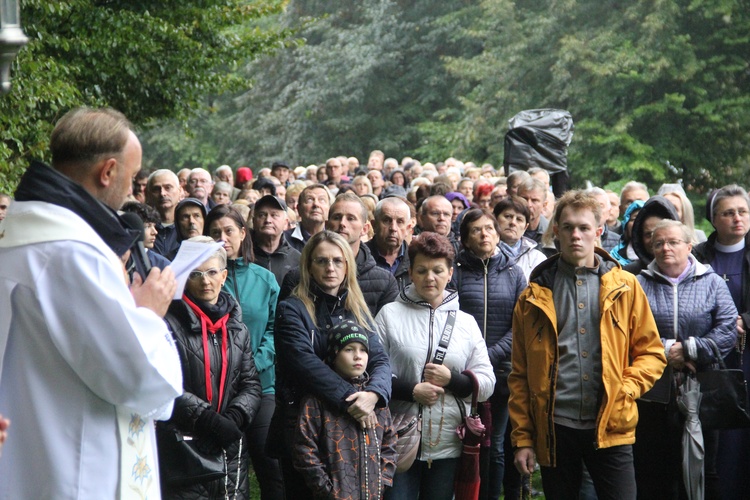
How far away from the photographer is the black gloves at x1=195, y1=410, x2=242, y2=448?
17.6 feet

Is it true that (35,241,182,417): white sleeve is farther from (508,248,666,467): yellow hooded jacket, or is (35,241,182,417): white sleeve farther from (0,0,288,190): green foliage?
(0,0,288,190): green foliage

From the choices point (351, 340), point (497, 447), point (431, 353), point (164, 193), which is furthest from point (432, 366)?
point (164, 193)

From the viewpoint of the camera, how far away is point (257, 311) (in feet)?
22.3

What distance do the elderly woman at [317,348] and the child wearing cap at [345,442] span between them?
2.5 inches

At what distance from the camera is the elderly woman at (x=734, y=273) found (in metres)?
6.95

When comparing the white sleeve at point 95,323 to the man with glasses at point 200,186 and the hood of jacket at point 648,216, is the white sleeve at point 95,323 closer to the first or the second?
the hood of jacket at point 648,216

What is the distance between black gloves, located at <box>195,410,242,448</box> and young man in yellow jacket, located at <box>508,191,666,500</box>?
1565 millimetres

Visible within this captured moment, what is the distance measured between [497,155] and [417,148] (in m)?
7.74

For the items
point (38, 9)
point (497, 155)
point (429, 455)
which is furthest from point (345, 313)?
point (497, 155)

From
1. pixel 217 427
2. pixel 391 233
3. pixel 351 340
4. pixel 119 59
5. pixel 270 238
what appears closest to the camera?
pixel 217 427

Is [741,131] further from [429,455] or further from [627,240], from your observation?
[429,455]

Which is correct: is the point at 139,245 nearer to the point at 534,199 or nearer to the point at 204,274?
the point at 204,274

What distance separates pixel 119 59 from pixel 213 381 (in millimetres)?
7289

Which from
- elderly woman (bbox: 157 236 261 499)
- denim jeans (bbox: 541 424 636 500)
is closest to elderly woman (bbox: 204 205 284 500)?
elderly woman (bbox: 157 236 261 499)
